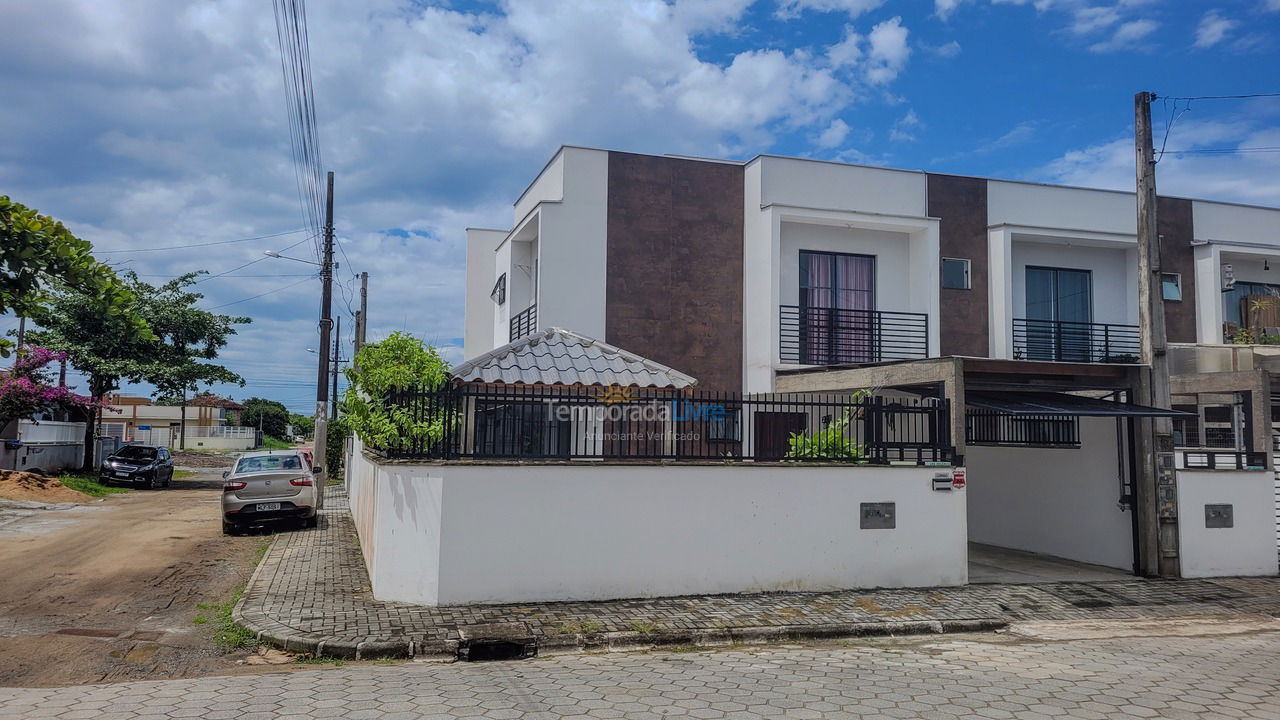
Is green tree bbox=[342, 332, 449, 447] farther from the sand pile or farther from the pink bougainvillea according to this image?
the pink bougainvillea

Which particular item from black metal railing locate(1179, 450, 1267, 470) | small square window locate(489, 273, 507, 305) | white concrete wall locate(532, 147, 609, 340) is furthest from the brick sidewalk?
small square window locate(489, 273, 507, 305)

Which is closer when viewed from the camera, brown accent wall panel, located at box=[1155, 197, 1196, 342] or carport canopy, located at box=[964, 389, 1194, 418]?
carport canopy, located at box=[964, 389, 1194, 418]

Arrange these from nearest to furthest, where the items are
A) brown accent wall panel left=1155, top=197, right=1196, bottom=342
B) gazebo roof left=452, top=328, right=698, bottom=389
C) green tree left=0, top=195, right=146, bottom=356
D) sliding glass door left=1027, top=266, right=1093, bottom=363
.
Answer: green tree left=0, top=195, right=146, bottom=356
gazebo roof left=452, top=328, right=698, bottom=389
sliding glass door left=1027, top=266, right=1093, bottom=363
brown accent wall panel left=1155, top=197, right=1196, bottom=342

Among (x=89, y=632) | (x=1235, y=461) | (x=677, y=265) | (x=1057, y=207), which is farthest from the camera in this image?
(x=1057, y=207)

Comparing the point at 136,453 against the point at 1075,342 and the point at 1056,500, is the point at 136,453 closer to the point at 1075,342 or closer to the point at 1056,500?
the point at 1056,500

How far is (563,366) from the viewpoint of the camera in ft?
38.3

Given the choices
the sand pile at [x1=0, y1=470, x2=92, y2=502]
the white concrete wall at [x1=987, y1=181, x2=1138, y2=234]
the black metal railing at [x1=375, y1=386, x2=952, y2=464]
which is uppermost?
the white concrete wall at [x1=987, y1=181, x2=1138, y2=234]

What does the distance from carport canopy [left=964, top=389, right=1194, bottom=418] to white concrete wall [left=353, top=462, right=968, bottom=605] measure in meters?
1.50

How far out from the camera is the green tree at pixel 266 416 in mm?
78438

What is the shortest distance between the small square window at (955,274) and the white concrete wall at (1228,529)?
608cm

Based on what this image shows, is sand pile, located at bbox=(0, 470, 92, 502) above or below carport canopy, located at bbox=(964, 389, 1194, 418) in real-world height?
below

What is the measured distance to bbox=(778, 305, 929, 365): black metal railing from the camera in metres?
16.3

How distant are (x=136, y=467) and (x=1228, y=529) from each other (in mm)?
28421

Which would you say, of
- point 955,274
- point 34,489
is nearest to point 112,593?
point 34,489
